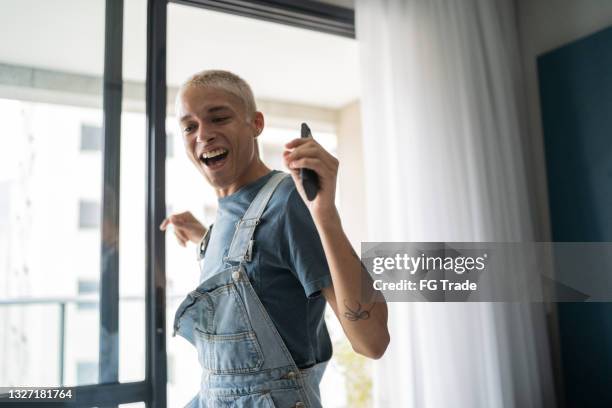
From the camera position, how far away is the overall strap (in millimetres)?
1016

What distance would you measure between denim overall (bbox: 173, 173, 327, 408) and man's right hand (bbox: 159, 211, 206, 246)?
1.26 ft

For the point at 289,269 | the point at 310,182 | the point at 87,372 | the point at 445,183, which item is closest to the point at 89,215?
the point at 87,372

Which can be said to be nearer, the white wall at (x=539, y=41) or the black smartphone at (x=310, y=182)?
the black smartphone at (x=310, y=182)

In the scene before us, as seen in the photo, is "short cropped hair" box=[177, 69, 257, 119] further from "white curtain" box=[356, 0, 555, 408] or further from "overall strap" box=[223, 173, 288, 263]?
"white curtain" box=[356, 0, 555, 408]

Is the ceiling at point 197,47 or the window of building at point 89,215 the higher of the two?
the ceiling at point 197,47

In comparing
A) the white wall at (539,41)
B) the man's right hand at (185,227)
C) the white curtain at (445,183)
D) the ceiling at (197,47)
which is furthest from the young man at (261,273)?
the white wall at (539,41)

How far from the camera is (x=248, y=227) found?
1.04 metres

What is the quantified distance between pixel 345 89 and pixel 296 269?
3.44 metres

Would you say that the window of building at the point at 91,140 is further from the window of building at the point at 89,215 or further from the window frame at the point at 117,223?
the window of building at the point at 89,215

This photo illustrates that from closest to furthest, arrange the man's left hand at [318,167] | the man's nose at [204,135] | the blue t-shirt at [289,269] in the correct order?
the man's left hand at [318,167], the blue t-shirt at [289,269], the man's nose at [204,135]

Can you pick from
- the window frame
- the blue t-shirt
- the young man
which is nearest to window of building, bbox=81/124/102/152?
the window frame

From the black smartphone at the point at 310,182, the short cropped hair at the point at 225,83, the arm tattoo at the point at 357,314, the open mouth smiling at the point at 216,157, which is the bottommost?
the arm tattoo at the point at 357,314

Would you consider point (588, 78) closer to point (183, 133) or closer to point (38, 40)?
point (183, 133)

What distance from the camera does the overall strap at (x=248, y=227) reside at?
1.02 meters
